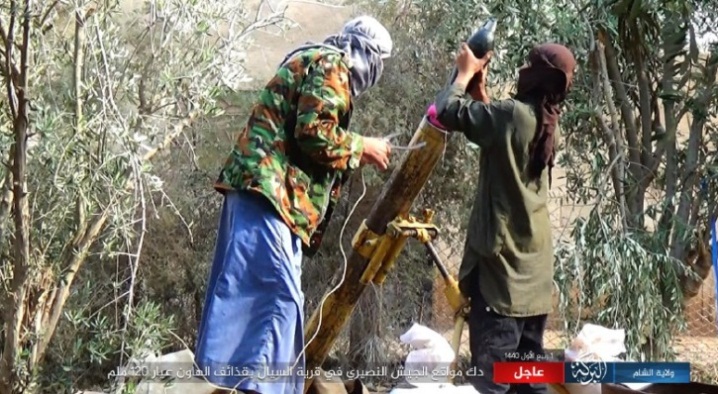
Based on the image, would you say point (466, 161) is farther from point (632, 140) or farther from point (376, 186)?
point (632, 140)

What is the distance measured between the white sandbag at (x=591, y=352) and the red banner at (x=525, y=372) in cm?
8

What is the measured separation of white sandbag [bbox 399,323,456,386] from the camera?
10.7ft

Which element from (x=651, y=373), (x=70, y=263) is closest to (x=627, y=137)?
(x=651, y=373)

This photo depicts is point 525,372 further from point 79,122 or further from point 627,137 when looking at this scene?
point 627,137

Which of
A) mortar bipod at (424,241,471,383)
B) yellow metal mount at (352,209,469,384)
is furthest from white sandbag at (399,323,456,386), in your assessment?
mortar bipod at (424,241,471,383)

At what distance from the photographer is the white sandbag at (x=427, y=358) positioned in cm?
326

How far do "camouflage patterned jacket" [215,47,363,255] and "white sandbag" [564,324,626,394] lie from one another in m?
1.04

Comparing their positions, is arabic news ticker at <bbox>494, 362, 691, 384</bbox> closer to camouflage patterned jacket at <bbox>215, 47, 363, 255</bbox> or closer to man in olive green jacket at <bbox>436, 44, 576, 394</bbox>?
man in olive green jacket at <bbox>436, 44, 576, 394</bbox>

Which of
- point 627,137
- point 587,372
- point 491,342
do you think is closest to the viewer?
point 587,372

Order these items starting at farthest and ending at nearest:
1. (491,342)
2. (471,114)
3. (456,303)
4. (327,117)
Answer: (456,303), (491,342), (471,114), (327,117)

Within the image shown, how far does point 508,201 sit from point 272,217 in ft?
3.17

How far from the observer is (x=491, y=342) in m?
3.72

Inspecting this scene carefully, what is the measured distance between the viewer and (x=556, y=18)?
5.02 meters

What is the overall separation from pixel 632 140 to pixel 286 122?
8.87 ft
